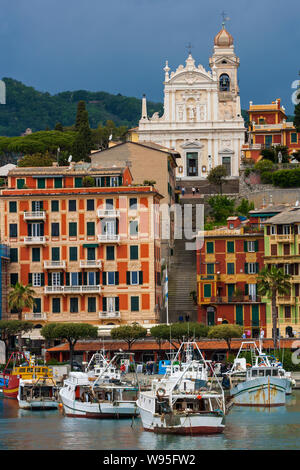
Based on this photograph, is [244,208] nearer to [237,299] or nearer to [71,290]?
[237,299]

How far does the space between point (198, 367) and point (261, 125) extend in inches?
4027

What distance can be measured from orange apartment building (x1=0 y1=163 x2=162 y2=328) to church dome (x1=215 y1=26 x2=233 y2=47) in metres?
75.3

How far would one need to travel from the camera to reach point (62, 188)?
422 ft

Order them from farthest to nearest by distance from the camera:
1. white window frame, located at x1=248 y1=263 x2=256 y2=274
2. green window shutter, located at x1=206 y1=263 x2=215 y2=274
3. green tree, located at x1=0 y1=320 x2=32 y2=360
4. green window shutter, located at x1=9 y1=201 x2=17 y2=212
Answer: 1. green window shutter, located at x1=206 y1=263 x2=215 y2=274
2. white window frame, located at x1=248 y1=263 x2=256 y2=274
3. green window shutter, located at x1=9 y1=201 x2=17 y2=212
4. green tree, located at x1=0 y1=320 x2=32 y2=360

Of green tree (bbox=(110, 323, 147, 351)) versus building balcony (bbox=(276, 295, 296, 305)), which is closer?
green tree (bbox=(110, 323, 147, 351))

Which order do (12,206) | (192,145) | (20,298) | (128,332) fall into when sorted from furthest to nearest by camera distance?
(192,145)
(12,206)
(20,298)
(128,332)

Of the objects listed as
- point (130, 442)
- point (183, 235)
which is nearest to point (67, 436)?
point (130, 442)

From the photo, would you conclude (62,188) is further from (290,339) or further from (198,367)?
(198,367)

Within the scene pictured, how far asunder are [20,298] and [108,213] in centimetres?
1276

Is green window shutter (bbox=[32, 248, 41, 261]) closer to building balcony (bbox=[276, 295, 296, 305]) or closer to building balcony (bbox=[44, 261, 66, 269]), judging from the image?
building balcony (bbox=[44, 261, 66, 269])

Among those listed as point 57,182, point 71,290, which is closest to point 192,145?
point 57,182

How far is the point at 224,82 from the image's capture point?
19575 centimetres

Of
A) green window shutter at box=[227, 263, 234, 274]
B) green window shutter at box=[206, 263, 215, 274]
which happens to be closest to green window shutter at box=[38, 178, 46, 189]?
green window shutter at box=[206, 263, 215, 274]

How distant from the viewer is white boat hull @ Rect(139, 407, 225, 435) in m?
70.1
